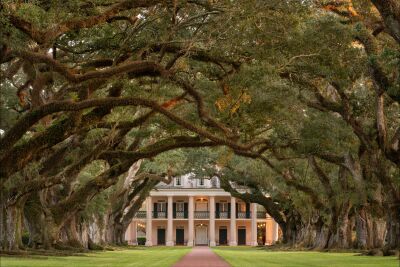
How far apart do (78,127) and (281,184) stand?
31168mm

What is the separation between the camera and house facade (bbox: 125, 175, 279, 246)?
94.4m

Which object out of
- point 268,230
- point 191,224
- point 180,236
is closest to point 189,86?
point 191,224

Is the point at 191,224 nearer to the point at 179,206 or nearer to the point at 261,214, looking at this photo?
the point at 179,206

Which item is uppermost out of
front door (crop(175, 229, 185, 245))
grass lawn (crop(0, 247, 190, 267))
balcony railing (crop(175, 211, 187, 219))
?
balcony railing (crop(175, 211, 187, 219))

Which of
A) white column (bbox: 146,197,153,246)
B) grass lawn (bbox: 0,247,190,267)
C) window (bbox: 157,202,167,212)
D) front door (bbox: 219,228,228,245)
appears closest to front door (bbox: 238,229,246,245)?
front door (bbox: 219,228,228,245)

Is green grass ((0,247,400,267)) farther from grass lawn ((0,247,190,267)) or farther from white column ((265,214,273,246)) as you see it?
white column ((265,214,273,246))

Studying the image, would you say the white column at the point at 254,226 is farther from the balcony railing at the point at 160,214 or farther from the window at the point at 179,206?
the balcony railing at the point at 160,214

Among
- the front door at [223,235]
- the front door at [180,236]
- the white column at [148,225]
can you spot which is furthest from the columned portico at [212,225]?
the white column at [148,225]

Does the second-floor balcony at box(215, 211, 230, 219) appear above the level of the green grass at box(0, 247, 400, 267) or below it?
above

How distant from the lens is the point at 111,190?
49.2 metres

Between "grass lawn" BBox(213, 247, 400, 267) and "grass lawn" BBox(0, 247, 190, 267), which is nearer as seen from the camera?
"grass lawn" BBox(0, 247, 190, 267)

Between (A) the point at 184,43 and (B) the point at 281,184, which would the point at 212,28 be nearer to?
(A) the point at 184,43

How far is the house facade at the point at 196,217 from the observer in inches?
3716

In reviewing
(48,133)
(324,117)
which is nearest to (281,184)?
(324,117)
